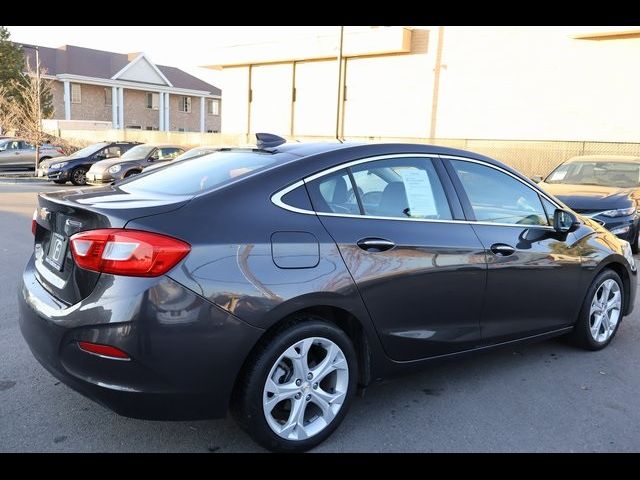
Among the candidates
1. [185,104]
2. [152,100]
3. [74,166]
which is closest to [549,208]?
[74,166]

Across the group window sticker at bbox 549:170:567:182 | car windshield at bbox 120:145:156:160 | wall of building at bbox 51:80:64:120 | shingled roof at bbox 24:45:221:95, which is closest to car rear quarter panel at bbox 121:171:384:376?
window sticker at bbox 549:170:567:182

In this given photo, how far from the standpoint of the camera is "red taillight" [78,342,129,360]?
2.57 m

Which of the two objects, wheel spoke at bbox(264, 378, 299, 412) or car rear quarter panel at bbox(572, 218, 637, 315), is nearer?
wheel spoke at bbox(264, 378, 299, 412)

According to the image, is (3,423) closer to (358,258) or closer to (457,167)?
(358,258)

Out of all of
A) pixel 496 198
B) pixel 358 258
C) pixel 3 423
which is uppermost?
pixel 496 198

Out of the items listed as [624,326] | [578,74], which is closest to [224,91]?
[578,74]

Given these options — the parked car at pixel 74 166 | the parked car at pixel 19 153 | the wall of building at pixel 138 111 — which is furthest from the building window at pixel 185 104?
the parked car at pixel 74 166

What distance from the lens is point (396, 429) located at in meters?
3.32

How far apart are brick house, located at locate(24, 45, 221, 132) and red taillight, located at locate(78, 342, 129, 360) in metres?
48.4

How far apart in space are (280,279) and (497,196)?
190 cm

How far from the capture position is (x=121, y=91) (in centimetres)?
4966

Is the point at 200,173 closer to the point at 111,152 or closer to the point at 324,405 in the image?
the point at 324,405

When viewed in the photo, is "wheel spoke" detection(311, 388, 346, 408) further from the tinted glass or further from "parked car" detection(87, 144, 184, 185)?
"parked car" detection(87, 144, 184, 185)
